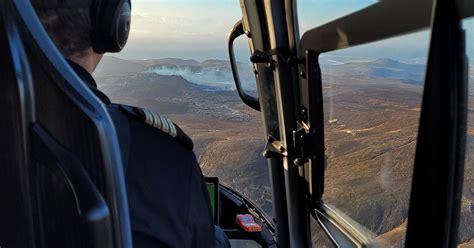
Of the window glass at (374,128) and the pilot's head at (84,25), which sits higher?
the pilot's head at (84,25)

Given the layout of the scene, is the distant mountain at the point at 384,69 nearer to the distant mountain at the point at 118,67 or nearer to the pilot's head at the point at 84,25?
the pilot's head at the point at 84,25

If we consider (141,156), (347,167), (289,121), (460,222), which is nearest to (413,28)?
(460,222)

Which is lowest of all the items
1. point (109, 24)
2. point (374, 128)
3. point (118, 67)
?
point (374, 128)

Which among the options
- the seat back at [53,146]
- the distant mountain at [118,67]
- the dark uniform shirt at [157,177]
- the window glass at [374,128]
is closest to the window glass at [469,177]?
the window glass at [374,128]

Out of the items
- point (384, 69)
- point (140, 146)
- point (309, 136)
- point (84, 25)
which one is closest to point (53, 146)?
point (140, 146)

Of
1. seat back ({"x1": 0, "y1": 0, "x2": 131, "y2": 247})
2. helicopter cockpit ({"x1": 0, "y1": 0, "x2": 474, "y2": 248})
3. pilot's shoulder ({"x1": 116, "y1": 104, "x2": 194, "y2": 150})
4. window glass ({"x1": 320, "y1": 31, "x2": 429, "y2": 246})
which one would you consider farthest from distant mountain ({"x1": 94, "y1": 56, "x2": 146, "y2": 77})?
seat back ({"x1": 0, "y1": 0, "x2": 131, "y2": 247})

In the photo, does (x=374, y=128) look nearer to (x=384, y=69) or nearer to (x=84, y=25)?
(x=384, y=69)
